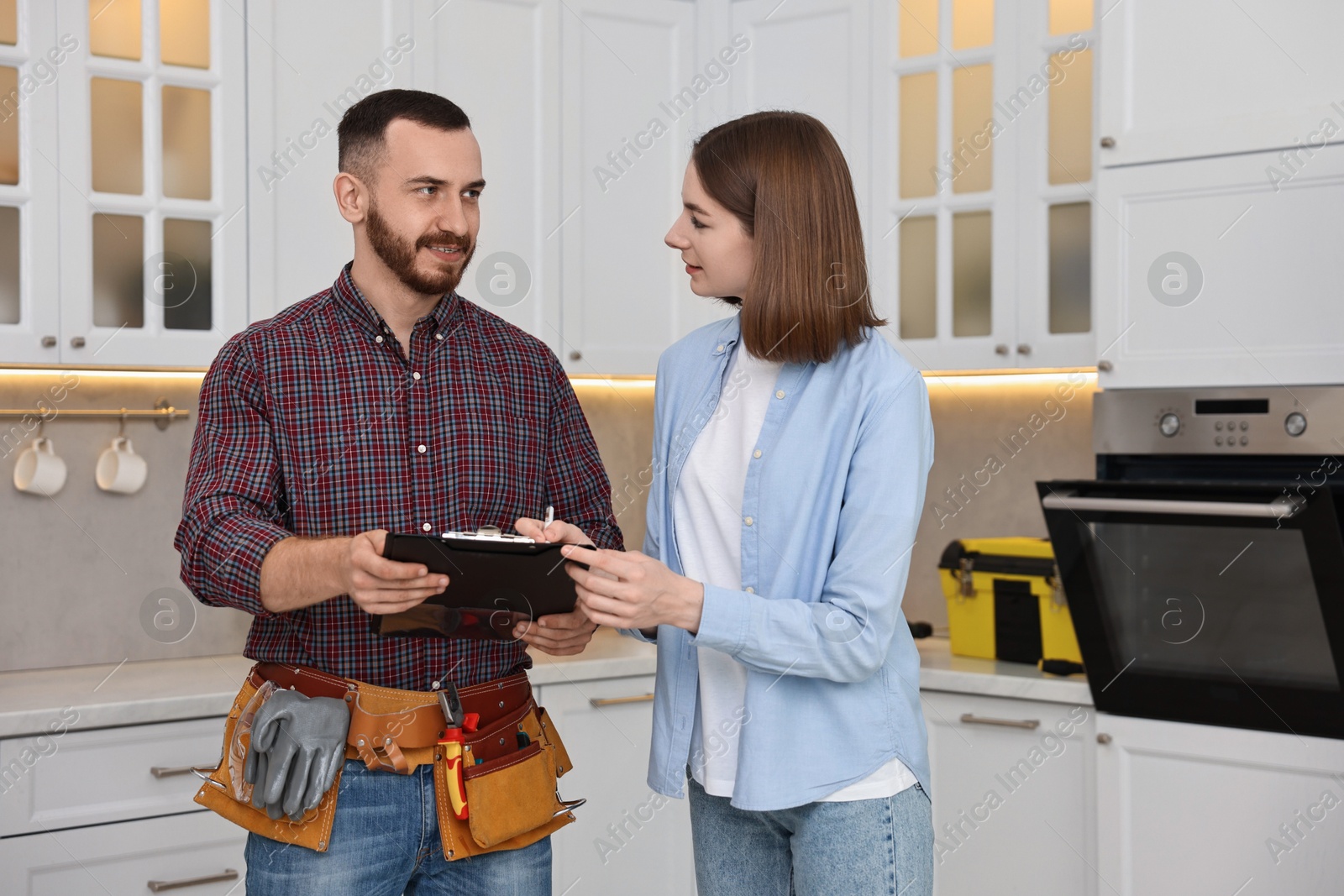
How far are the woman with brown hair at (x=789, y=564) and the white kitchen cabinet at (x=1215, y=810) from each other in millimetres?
1204

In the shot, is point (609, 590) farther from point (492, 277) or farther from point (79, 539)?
point (79, 539)

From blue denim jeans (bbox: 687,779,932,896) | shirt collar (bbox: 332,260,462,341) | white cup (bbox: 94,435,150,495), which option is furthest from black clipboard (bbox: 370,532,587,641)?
white cup (bbox: 94,435,150,495)

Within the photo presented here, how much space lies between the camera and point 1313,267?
2.17 m

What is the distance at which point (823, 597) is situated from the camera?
1.24 metres

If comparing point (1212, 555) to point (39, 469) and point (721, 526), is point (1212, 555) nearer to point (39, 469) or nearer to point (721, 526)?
point (721, 526)

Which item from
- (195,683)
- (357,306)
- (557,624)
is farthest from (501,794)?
(195,683)

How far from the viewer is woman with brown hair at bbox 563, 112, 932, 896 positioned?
1.18 m

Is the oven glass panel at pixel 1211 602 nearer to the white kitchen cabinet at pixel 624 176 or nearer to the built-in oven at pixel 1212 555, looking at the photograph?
the built-in oven at pixel 1212 555

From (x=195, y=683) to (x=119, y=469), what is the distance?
559 mm

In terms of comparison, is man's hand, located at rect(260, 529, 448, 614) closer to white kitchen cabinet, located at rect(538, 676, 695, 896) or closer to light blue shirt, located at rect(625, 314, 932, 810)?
light blue shirt, located at rect(625, 314, 932, 810)

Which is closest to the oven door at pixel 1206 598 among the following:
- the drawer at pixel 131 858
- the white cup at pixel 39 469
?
the drawer at pixel 131 858

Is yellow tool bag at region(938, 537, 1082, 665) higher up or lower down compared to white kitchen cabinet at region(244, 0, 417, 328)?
lower down

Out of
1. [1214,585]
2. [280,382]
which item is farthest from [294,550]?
[1214,585]

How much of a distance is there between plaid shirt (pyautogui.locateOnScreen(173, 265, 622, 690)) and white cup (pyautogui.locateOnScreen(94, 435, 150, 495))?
4.42 ft
